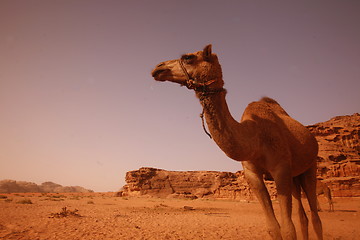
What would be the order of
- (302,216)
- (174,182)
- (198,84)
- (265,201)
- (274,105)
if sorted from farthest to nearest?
(174,182) → (274,105) → (302,216) → (265,201) → (198,84)

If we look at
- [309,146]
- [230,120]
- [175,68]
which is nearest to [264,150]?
[230,120]

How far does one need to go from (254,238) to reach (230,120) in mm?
6749

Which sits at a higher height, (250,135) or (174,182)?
(250,135)

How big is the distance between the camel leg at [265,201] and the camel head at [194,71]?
5.73ft

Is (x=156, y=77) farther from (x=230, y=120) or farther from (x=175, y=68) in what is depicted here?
(x=230, y=120)

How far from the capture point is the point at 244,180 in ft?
149

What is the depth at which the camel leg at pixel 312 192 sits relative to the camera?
4590 mm

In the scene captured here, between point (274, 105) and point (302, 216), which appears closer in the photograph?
point (302, 216)

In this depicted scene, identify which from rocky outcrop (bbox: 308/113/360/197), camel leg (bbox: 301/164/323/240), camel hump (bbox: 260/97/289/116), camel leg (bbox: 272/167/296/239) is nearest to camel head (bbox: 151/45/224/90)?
camel leg (bbox: 272/167/296/239)

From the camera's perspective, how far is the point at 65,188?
328ft

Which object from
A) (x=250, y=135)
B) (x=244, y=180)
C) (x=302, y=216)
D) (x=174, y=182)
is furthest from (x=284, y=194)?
(x=174, y=182)

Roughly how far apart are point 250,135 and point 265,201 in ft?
4.05

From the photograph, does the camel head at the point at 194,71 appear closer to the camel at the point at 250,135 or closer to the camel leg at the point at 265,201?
the camel at the point at 250,135

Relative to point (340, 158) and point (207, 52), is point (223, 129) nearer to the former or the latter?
point (207, 52)
